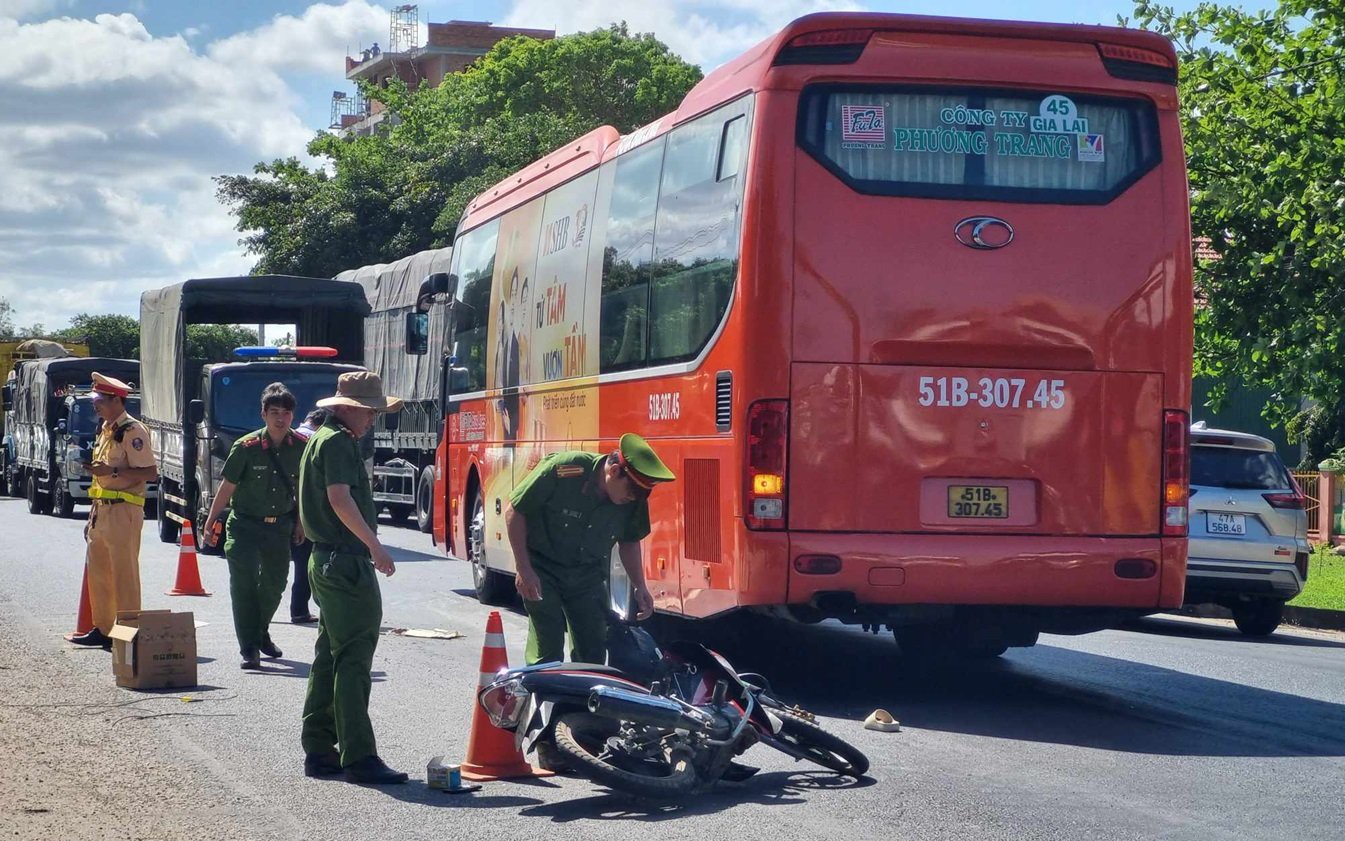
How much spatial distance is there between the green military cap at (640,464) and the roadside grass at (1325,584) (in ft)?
34.2

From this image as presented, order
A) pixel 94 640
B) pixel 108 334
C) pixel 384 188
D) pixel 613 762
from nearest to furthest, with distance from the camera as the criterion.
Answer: pixel 613 762
pixel 94 640
pixel 384 188
pixel 108 334

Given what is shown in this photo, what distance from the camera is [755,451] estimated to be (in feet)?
31.1

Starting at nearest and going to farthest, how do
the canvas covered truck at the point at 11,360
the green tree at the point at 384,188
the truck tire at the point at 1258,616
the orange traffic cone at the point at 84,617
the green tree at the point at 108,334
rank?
1. the orange traffic cone at the point at 84,617
2. the truck tire at the point at 1258,616
3. the canvas covered truck at the point at 11,360
4. the green tree at the point at 384,188
5. the green tree at the point at 108,334

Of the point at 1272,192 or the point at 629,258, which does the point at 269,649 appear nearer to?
the point at 629,258

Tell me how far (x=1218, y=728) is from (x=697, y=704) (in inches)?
136

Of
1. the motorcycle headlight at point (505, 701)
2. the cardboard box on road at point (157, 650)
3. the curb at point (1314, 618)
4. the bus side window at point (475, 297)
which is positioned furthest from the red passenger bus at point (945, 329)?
the curb at point (1314, 618)

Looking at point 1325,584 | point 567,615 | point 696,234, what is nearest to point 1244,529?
point 1325,584

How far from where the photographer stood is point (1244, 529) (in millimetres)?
14664

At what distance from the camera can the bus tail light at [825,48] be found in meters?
9.56

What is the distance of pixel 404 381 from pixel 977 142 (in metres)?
20.1

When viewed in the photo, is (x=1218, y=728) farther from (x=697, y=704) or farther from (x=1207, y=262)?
(x=1207, y=262)

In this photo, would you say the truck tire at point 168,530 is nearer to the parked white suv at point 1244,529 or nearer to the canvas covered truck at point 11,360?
the canvas covered truck at point 11,360

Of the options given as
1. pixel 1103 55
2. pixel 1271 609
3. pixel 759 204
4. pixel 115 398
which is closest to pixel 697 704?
pixel 759 204

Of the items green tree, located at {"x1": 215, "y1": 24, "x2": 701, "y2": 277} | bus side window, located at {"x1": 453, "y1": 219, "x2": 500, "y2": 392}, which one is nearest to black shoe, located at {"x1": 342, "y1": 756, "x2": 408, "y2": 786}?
bus side window, located at {"x1": 453, "y1": 219, "x2": 500, "y2": 392}
